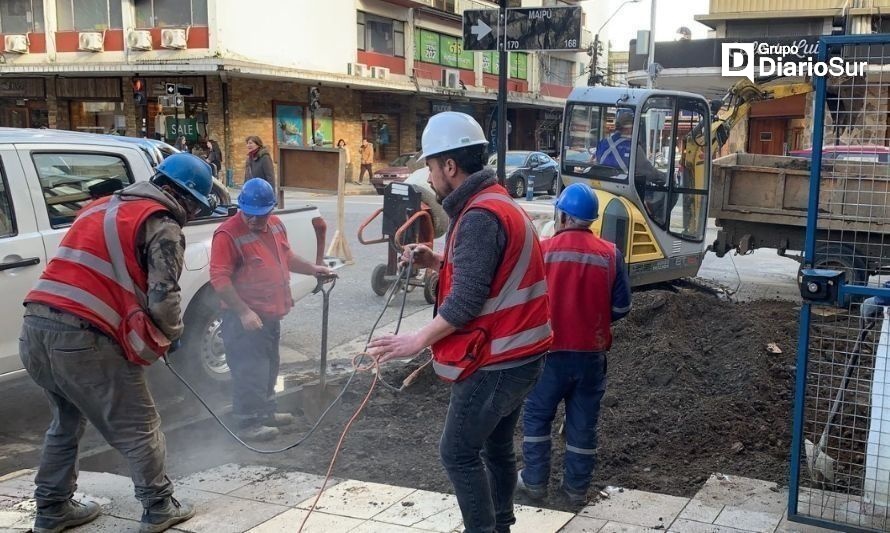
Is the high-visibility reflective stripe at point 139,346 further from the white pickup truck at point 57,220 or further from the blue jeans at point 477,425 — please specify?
the white pickup truck at point 57,220

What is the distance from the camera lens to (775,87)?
13500mm

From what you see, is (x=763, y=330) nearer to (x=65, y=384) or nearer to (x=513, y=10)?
(x=513, y=10)

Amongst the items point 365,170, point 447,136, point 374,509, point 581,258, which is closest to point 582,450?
point 581,258

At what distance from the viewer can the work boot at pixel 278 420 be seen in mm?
5848

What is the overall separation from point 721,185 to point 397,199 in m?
4.47

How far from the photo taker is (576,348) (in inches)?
178

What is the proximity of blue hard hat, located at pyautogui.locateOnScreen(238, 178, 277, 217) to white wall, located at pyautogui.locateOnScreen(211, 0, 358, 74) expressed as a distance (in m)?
23.3

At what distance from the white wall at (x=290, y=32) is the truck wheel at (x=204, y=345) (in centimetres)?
2249

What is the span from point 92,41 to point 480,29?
80.5 feet

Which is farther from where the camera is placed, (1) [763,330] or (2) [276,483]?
(1) [763,330]

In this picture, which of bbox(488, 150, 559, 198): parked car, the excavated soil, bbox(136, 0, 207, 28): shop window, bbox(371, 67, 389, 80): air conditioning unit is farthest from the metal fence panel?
bbox(371, 67, 389, 80): air conditioning unit

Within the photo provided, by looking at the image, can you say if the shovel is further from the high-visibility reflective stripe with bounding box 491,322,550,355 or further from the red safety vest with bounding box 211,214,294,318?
the red safety vest with bounding box 211,214,294,318

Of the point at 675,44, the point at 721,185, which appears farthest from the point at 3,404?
the point at 675,44

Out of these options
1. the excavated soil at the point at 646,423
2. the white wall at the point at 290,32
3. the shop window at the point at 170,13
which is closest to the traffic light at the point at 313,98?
the white wall at the point at 290,32
